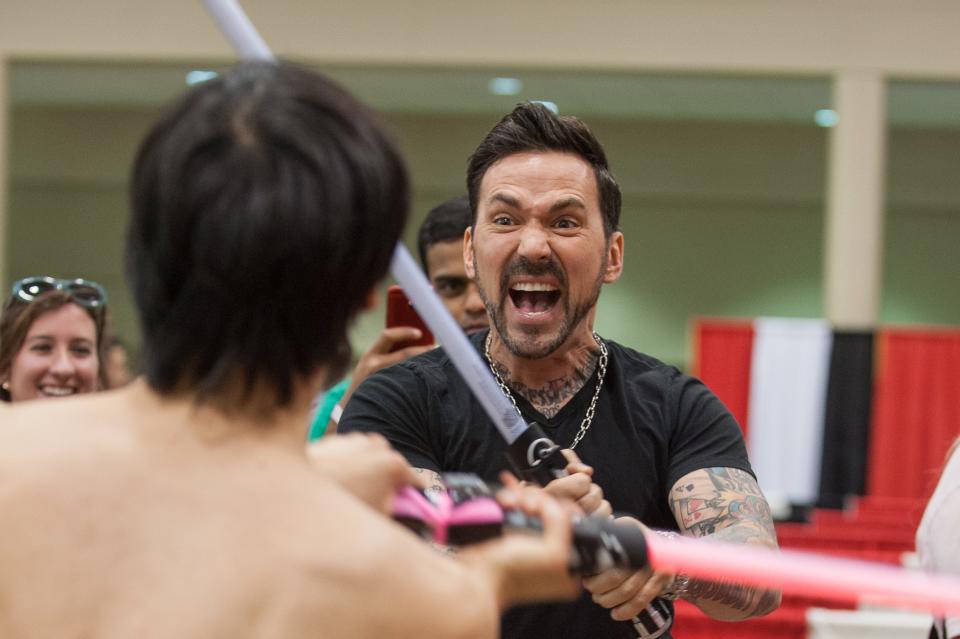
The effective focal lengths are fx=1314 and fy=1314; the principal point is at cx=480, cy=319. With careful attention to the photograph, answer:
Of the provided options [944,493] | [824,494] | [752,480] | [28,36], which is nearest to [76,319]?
[752,480]

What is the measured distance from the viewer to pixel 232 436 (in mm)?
1171

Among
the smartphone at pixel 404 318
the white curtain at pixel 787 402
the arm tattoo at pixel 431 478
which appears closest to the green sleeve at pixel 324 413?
the smartphone at pixel 404 318

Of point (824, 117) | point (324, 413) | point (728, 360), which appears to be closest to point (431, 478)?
point (324, 413)

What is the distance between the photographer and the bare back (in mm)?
1102

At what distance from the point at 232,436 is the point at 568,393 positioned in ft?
4.33

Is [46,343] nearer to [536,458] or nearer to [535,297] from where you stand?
[535,297]

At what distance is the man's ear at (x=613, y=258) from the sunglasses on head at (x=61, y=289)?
1387 millimetres

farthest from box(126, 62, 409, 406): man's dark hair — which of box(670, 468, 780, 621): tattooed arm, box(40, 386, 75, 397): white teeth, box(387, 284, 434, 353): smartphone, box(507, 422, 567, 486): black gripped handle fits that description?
box(40, 386, 75, 397): white teeth

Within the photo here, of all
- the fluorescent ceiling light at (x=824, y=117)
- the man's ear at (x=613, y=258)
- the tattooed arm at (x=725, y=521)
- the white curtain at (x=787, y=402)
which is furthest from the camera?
the fluorescent ceiling light at (x=824, y=117)

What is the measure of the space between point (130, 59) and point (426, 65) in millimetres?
2552

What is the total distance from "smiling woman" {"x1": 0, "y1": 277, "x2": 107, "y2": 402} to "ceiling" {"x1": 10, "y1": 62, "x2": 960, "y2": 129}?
816 centimetres

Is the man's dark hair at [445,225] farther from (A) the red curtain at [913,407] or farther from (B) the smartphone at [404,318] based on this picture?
(A) the red curtain at [913,407]

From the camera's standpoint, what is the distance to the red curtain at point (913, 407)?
1043 centimetres

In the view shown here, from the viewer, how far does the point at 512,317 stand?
242cm
